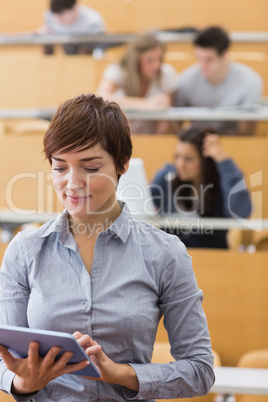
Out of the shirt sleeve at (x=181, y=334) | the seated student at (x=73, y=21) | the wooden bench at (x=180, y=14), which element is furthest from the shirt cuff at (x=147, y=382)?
the wooden bench at (x=180, y=14)

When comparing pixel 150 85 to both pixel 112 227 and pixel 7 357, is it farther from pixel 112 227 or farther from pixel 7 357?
pixel 7 357

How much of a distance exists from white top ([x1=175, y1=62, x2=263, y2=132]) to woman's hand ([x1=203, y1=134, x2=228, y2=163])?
1.25 feet

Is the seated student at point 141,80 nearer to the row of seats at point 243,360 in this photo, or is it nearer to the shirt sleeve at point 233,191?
the shirt sleeve at point 233,191

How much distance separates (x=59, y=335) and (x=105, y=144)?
0.70 ft

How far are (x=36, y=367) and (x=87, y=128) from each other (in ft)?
0.82

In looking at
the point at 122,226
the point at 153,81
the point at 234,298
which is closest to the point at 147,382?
the point at 122,226

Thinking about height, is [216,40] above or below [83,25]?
below

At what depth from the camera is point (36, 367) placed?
0.56 metres

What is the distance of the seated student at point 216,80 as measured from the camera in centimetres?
190

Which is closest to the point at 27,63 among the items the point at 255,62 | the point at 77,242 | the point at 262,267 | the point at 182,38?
the point at 182,38

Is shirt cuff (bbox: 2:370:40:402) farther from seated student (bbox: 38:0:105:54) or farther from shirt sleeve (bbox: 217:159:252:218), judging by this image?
seated student (bbox: 38:0:105:54)

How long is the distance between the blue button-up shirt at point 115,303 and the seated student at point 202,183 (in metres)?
0.87

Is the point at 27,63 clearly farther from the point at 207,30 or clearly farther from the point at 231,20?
the point at 231,20

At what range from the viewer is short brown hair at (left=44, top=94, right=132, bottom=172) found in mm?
590
